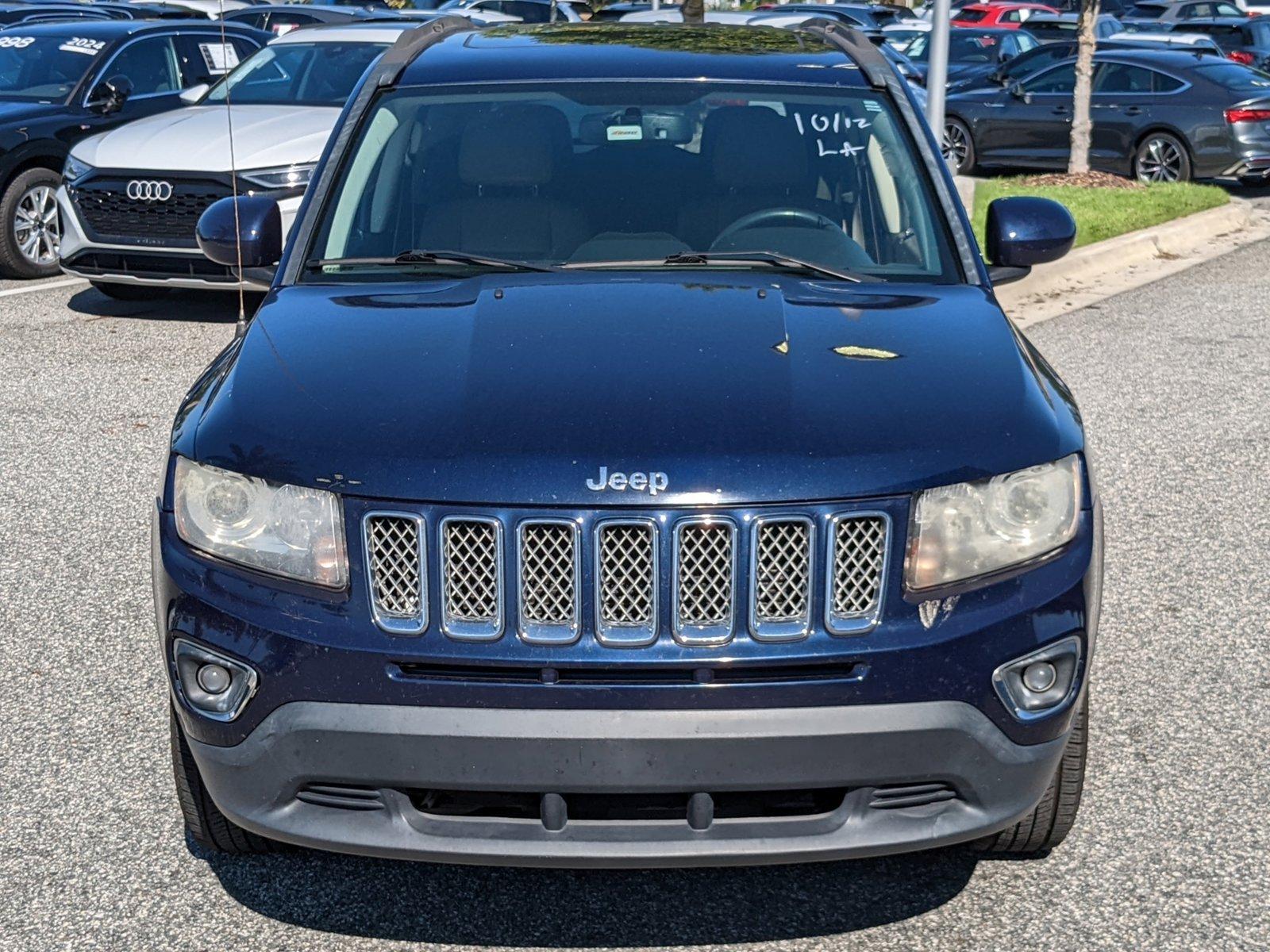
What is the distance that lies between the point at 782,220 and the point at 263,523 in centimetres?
188

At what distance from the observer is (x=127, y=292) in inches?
439

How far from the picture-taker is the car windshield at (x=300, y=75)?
A: 11.2m

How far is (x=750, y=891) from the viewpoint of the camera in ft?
11.8

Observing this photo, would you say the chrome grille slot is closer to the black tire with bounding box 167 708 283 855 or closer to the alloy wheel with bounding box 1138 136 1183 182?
the black tire with bounding box 167 708 283 855

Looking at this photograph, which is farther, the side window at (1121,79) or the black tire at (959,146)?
the black tire at (959,146)

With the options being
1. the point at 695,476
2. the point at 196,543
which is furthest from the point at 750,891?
the point at 196,543

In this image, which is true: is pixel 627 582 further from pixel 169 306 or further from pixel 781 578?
pixel 169 306

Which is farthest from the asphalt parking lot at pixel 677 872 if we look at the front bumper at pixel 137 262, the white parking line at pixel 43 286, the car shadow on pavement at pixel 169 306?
the white parking line at pixel 43 286

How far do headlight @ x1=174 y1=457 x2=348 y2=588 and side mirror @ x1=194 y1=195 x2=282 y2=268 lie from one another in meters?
1.50

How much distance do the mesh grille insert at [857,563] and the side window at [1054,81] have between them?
1540 centimetres

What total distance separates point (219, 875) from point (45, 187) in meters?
9.12

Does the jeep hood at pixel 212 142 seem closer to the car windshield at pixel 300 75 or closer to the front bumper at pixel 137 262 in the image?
the front bumper at pixel 137 262

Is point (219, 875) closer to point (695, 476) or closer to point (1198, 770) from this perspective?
point (695, 476)

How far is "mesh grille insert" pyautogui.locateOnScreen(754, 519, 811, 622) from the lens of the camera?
2965 millimetres
